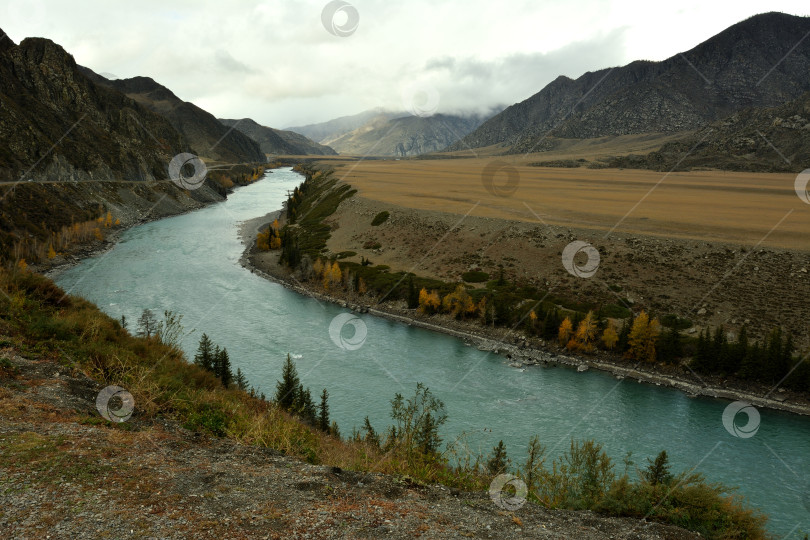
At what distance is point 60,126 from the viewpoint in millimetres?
113500

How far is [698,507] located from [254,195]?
575 feet

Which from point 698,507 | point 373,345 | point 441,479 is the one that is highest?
point 698,507

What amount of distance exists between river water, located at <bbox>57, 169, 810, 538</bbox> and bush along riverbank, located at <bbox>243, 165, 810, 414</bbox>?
7.77ft

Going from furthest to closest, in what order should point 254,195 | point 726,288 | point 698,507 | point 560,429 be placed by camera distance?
point 254,195
point 726,288
point 560,429
point 698,507

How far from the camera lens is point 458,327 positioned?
52938 mm

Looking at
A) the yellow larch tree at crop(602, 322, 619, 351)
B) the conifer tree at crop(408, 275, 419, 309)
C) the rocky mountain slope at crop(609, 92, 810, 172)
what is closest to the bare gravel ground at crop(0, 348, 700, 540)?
the yellow larch tree at crop(602, 322, 619, 351)

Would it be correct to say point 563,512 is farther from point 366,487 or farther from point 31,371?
point 31,371

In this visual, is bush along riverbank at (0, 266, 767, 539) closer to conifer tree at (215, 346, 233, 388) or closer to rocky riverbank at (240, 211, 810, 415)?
conifer tree at (215, 346, 233, 388)

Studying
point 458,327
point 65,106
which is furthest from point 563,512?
point 65,106

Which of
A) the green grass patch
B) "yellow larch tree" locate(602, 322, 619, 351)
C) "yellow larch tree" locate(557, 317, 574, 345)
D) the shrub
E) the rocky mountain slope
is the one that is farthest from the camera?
the rocky mountain slope

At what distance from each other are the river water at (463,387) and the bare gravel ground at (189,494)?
9.98 metres

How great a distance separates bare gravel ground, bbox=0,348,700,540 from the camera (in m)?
7.21

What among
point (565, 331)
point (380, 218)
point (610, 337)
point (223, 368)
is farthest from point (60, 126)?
point (610, 337)

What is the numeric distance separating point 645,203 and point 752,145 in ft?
364
